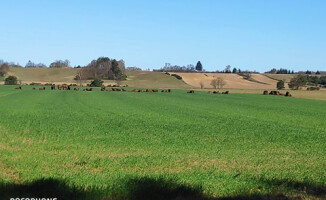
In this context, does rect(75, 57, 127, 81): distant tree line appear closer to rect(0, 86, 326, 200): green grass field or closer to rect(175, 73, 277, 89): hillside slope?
rect(175, 73, 277, 89): hillside slope

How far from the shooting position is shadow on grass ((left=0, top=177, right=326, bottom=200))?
29.1 ft

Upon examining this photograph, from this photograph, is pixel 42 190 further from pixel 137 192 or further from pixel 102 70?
pixel 102 70

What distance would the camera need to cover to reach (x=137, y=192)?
Result: 9.28 metres

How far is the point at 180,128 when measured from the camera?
2344 centimetres

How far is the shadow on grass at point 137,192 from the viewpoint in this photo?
8.86 meters

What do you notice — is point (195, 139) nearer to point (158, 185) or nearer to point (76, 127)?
point (76, 127)

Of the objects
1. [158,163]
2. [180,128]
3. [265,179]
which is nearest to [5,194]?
[158,163]

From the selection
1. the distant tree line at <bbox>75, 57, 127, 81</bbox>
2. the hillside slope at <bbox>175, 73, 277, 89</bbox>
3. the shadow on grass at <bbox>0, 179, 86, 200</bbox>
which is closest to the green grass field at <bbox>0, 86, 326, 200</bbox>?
the shadow on grass at <bbox>0, 179, 86, 200</bbox>

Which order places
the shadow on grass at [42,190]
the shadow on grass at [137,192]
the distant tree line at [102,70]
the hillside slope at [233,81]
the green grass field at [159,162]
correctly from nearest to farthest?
the shadow on grass at [42,190]
the shadow on grass at [137,192]
the green grass field at [159,162]
the hillside slope at [233,81]
the distant tree line at [102,70]

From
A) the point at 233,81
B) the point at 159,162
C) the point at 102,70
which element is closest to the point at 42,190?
the point at 159,162

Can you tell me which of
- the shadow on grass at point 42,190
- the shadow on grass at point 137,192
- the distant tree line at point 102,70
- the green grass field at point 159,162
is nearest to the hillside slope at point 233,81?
the distant tree line at point 102,70

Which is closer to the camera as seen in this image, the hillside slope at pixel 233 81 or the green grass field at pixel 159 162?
the green grass field at pixel 159 162

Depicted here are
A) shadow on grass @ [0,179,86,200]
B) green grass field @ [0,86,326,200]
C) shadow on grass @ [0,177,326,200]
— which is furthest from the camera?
green grass field @ [0,86,326,200]

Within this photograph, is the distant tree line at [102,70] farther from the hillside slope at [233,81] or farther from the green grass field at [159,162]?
the green grass field at [159,162]
